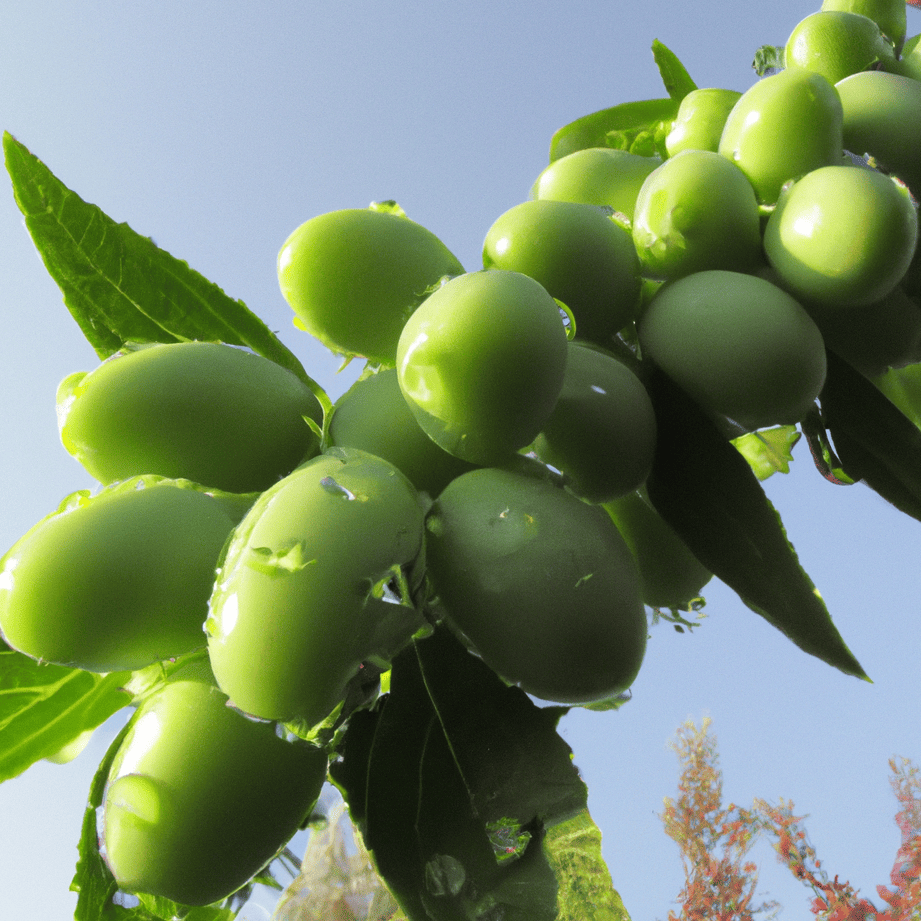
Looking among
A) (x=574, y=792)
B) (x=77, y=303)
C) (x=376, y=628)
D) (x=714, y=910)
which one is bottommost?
(x=714, y=910)

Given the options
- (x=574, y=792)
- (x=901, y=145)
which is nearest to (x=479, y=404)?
(x=574, y=792)

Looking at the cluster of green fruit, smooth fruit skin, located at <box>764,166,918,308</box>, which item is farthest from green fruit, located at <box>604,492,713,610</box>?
smooth fruit skin, located at <box>764,166,918,308</box>

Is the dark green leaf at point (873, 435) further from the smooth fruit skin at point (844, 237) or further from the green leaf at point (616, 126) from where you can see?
the green leaf at point (616, 126)

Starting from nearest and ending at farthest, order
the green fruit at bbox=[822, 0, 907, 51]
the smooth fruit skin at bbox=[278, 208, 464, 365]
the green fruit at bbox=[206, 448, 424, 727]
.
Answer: the green fruit at bbox=[206, 448, 424, 727], the smooth fruit skin at bbox=[278, 208, 464, 365], the green fruit at bbox=[822, 0, 907, 51]

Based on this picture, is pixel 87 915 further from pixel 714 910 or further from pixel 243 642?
pixel 714 910

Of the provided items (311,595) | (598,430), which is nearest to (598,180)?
(598,430)

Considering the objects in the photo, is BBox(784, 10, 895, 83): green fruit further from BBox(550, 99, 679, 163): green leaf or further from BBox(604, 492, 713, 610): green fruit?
BBox(604, 492, 713, 610): green fruit

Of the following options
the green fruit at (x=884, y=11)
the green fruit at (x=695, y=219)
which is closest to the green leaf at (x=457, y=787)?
the green fruit at (x=695, y=219)
